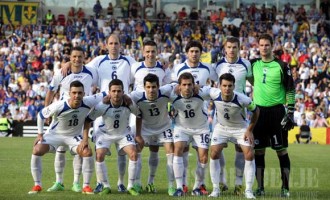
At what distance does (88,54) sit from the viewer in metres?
39.4

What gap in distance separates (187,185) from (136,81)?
210 centimetres

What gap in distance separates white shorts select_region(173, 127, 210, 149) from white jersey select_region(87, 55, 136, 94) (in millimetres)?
1588

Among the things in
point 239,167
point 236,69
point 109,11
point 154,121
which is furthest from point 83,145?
point 109,11

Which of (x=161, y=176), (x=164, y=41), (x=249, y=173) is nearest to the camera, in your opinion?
(x=249, y=173)

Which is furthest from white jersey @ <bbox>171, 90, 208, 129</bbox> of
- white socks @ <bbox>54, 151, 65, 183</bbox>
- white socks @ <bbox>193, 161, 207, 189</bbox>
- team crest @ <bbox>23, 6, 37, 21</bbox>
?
team crest @ <bbox>23, 6, 37, 21</bbox>

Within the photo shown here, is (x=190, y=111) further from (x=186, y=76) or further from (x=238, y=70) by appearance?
(x=238, y=70)

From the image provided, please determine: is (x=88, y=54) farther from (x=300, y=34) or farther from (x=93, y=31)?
(x=300, y=34)

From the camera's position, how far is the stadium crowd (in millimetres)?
36219

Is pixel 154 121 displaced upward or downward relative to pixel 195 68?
downward

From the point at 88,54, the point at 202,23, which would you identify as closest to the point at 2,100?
the point at 88,54

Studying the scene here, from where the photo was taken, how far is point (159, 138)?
14.7 m

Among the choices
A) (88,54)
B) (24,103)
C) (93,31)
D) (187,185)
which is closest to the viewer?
(187,185)

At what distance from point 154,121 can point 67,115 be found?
1.52m

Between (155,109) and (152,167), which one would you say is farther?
(152,167)
